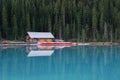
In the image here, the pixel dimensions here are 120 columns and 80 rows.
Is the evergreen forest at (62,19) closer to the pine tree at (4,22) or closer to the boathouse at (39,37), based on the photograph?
the pine tree at (4,22)

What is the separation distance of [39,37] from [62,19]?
10.3m

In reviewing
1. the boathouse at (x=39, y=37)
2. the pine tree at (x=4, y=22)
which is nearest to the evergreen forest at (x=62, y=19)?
the pine tree at (x=4, y=22)

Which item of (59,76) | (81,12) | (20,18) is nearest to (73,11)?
(81,12)

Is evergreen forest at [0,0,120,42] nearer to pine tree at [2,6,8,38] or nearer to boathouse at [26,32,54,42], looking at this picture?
pine tree at [2,6,8,38]

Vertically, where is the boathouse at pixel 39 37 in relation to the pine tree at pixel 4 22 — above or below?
below

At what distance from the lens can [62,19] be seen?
241 ft

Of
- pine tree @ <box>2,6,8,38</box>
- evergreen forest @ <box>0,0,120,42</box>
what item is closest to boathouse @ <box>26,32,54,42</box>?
evergreen forest @ <box>0,0,120,42</box>

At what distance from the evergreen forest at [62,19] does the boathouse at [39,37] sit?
9.00 ft

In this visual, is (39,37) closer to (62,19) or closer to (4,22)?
(4,22)

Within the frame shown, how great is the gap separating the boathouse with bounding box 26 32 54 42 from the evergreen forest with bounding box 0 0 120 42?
274cm

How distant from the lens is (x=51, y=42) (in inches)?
2456

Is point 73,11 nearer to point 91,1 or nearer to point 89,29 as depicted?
point 89,29

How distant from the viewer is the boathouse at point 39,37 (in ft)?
214

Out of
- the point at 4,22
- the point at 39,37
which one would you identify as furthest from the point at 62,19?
the point at 4,22
